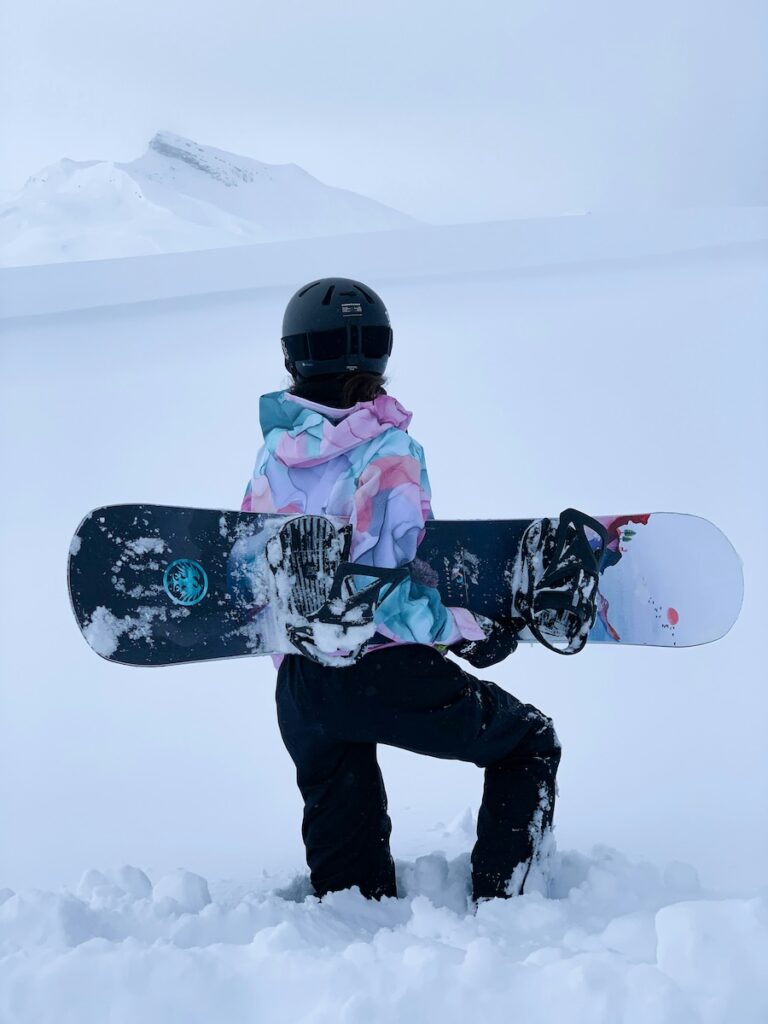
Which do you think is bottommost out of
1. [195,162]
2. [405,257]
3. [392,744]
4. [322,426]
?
[392,744]

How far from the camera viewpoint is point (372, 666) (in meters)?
1.76

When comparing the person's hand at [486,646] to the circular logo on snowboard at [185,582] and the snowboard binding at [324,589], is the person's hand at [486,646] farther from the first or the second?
Result: the circular logo on snowboard at [185,582]

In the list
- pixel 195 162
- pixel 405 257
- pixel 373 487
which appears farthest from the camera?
pixel 195 162

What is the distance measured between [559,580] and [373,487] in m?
0.45

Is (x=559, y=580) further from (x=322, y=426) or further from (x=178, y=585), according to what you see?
(x=178, y=585)

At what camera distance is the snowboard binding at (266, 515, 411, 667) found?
5.52 feet

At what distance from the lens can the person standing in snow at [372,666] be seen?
1757 millimetres

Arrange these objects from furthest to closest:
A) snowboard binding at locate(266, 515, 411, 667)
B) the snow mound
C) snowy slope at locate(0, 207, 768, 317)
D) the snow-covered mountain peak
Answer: the snow-covered mountain peak → snowy slope at locate(0, 207, 768, 317) → snowboard binding at locate(266, 515, 411, 667) → the snow mound

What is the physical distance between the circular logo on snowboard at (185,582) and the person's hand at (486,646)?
51 cm

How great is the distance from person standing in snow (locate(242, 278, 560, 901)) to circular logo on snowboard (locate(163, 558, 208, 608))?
0.17 m

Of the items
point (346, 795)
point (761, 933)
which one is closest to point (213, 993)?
point (346, 795)

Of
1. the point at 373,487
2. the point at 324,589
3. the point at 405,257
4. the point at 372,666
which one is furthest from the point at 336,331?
the point at 405,257

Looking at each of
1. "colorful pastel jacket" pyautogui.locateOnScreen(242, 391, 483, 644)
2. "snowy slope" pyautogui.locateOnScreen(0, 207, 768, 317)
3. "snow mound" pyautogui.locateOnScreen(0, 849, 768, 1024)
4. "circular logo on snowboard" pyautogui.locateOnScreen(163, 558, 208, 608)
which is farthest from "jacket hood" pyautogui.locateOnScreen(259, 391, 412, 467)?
"snowy slope" pyautogui.locateOnScreen(0, 207, 768, 317)

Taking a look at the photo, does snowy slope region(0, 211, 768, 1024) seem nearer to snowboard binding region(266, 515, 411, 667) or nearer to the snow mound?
the snow mound
